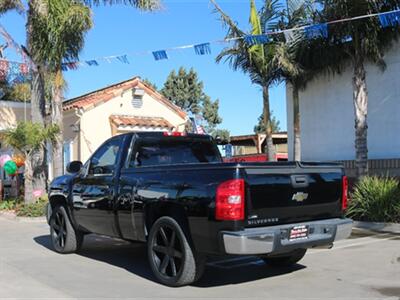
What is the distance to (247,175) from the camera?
19.8 ft

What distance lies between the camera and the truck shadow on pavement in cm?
716

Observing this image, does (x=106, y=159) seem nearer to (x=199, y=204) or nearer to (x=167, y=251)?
(x=167, y=251)

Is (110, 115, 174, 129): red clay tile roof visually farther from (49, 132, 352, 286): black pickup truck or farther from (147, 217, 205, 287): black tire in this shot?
(147, 217, 205, 287): black tire

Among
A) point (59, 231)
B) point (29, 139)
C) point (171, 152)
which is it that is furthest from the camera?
point (29, 139)

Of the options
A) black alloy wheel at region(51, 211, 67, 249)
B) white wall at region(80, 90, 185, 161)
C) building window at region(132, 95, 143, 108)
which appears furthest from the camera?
building window at region(132, 95, 143, 108)

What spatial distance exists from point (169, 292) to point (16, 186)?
1705 cm

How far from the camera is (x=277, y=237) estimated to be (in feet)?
20.1

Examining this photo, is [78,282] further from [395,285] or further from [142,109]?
[142,109]

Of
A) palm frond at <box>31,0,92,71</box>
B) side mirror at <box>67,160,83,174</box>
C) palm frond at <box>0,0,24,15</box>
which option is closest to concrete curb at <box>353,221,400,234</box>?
side mirror at <box>67,160,83,174</box>

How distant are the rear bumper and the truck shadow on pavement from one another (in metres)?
0.97

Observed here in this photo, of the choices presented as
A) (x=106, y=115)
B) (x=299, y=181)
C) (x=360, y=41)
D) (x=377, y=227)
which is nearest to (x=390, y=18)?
(x=360, y=41)

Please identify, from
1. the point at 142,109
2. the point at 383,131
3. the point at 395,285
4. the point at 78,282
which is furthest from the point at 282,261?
the point at 142,109

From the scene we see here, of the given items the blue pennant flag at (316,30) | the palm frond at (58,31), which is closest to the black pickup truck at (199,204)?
the blue pennant flag at (316,30)

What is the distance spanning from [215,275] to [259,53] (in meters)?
10.3
